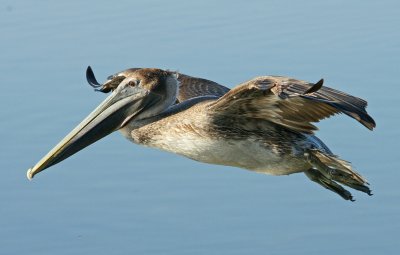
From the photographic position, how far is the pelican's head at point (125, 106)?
988cm

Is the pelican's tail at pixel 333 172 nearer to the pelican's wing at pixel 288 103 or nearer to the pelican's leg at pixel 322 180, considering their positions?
the pelican's leg at pixel 322 180

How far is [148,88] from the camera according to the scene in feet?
32.8

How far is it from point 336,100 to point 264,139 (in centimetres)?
81

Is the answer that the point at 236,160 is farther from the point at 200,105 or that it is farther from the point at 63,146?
the point at 63,146

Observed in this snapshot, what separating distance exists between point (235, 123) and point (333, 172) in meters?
0.82

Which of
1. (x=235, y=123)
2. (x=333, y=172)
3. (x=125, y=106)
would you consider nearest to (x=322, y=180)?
(x=333, y=172)

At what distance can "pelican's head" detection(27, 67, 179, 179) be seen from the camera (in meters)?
9.88

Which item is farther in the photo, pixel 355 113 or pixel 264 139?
pixel 264 139

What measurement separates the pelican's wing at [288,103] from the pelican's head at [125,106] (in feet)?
2.52

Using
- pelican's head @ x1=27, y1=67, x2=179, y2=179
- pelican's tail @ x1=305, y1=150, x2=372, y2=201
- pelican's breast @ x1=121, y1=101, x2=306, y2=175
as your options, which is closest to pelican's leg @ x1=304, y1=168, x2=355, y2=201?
pelican's tail @ x1=305, y1=150, x2=372, y2=201

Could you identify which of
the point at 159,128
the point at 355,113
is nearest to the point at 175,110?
the point at 159,128

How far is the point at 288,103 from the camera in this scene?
30.1 ft

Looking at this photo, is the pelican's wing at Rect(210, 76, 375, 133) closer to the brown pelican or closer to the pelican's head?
the brown pelican

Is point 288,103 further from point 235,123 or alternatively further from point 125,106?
point 125,106
